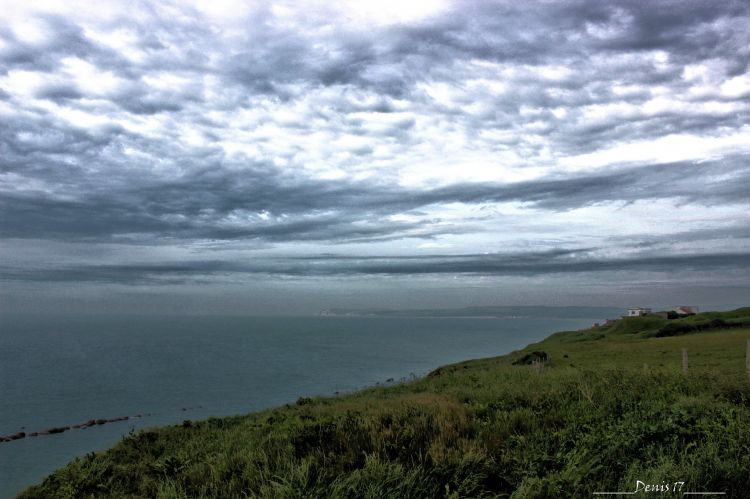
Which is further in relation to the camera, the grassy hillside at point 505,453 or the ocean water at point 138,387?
the ocean water at point 138,387

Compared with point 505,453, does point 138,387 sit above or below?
below

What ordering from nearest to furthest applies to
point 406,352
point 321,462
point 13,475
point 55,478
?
1. point 321,462
2. point 55,478
3. point 13,475
4. point 406,352

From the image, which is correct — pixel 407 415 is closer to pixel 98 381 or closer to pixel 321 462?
pixel 321 462

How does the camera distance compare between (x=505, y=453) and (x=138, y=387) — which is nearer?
(x=505, y=453)

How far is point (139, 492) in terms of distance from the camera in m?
10.9

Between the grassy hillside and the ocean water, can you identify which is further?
the ocean water

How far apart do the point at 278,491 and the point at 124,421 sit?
197 feet

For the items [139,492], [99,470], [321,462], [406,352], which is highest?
[321,462]

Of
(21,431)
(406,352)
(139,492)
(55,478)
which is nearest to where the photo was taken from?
(139,492)

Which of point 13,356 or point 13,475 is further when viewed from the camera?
point 13,356

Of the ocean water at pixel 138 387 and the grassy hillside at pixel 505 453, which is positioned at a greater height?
the grassy hillside at pixel 505 453

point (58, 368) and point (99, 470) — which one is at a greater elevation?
point (99, 470)

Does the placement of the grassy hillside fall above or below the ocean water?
above

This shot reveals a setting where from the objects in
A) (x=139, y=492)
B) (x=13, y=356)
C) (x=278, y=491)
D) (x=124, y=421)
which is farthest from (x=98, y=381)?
(x=278, y=491)
